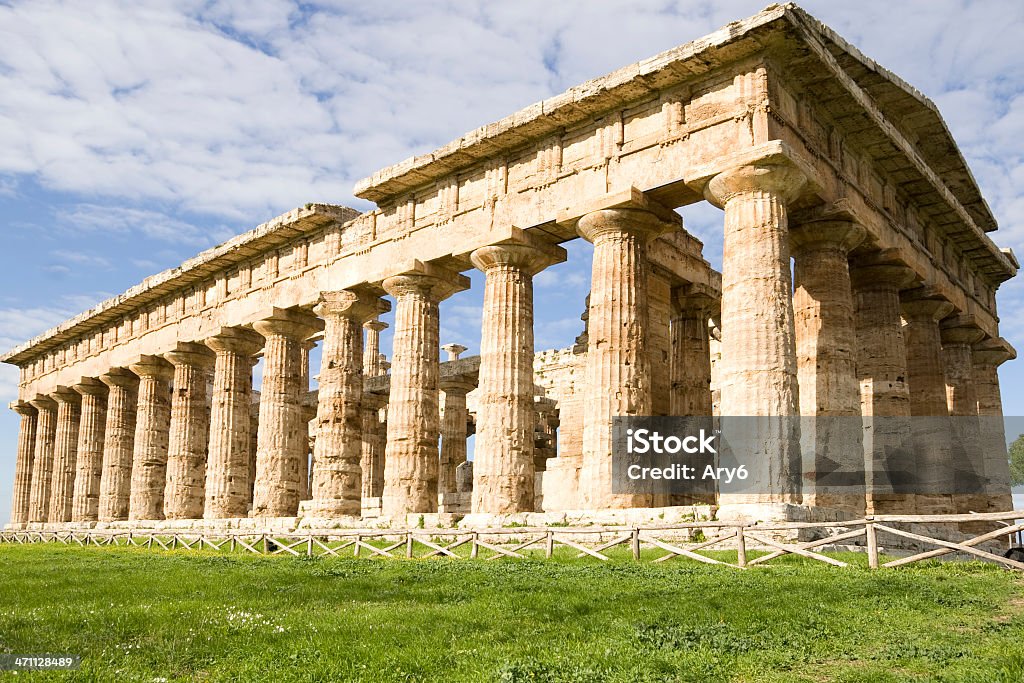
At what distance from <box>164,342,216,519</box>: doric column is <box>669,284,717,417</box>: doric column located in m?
17.4

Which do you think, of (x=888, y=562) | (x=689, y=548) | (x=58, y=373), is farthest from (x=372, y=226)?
(x=58, y=373)

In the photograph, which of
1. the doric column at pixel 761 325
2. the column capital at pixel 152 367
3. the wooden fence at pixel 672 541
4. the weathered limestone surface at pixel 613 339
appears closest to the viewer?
the wooden fence at pixel 672 541

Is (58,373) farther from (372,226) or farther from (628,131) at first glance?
(628,131)

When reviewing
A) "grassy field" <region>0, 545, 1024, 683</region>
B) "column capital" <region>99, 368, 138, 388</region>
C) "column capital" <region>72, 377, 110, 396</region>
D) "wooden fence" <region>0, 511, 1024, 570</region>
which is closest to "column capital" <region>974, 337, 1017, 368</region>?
"wooden fence" <region>0, 511, 1024, 570</region>

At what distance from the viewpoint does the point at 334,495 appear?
85.3 feet

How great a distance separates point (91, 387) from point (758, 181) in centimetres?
3158

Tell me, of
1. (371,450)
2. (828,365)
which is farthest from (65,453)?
(828,365)

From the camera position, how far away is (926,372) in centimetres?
Answer: 2589

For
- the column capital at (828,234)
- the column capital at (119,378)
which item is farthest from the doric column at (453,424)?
the column capital at (828,234)

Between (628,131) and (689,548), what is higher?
(628,131)

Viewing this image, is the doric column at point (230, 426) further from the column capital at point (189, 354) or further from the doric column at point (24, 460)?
the doric column at point (24, 460)

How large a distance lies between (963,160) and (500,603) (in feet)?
68.4

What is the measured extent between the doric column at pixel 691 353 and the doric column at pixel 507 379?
462 cm

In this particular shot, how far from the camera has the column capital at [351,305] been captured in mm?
27062
